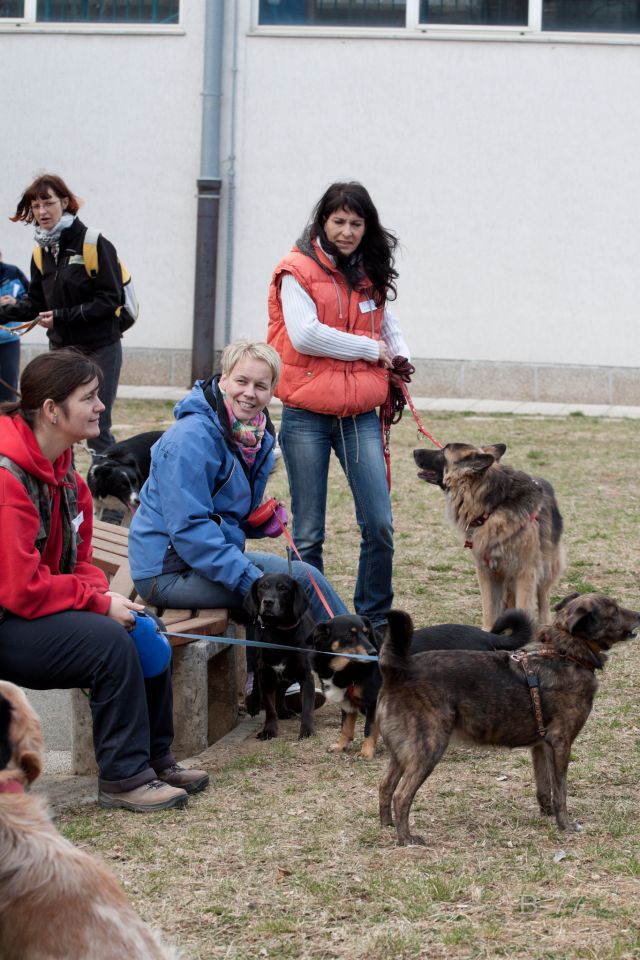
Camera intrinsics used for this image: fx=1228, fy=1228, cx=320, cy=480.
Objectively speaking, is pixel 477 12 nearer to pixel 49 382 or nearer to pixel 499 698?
pixel 49 382

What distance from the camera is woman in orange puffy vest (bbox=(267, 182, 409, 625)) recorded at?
5.68 m

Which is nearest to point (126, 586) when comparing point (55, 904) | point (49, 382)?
point (49, 382)

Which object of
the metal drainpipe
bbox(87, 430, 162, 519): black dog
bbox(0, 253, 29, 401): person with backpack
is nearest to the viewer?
bbox(87, 430, 162, 519): black dog

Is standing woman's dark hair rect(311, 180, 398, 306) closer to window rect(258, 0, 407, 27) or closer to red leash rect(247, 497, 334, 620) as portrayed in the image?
red leash rect(247, 497, 334, 620)

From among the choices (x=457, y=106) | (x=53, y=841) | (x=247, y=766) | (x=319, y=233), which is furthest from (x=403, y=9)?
(x=53, y=841)

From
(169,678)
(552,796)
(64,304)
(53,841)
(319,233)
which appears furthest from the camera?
(64,304)

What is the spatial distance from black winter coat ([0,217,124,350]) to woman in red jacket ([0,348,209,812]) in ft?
12.6

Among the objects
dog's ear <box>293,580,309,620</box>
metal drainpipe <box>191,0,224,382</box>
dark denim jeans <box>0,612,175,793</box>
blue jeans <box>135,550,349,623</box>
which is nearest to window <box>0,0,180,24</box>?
metal drainpipe <box>191,0,224,382</box>

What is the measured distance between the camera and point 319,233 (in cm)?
576

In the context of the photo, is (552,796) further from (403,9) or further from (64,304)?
(403,9)

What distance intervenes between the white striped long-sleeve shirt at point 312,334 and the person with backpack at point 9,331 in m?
3.73

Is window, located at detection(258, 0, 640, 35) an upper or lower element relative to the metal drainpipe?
upper

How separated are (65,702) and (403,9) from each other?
1136 cm

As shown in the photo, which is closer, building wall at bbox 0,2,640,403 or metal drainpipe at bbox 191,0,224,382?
building wall at bbox 0,2,640,403
